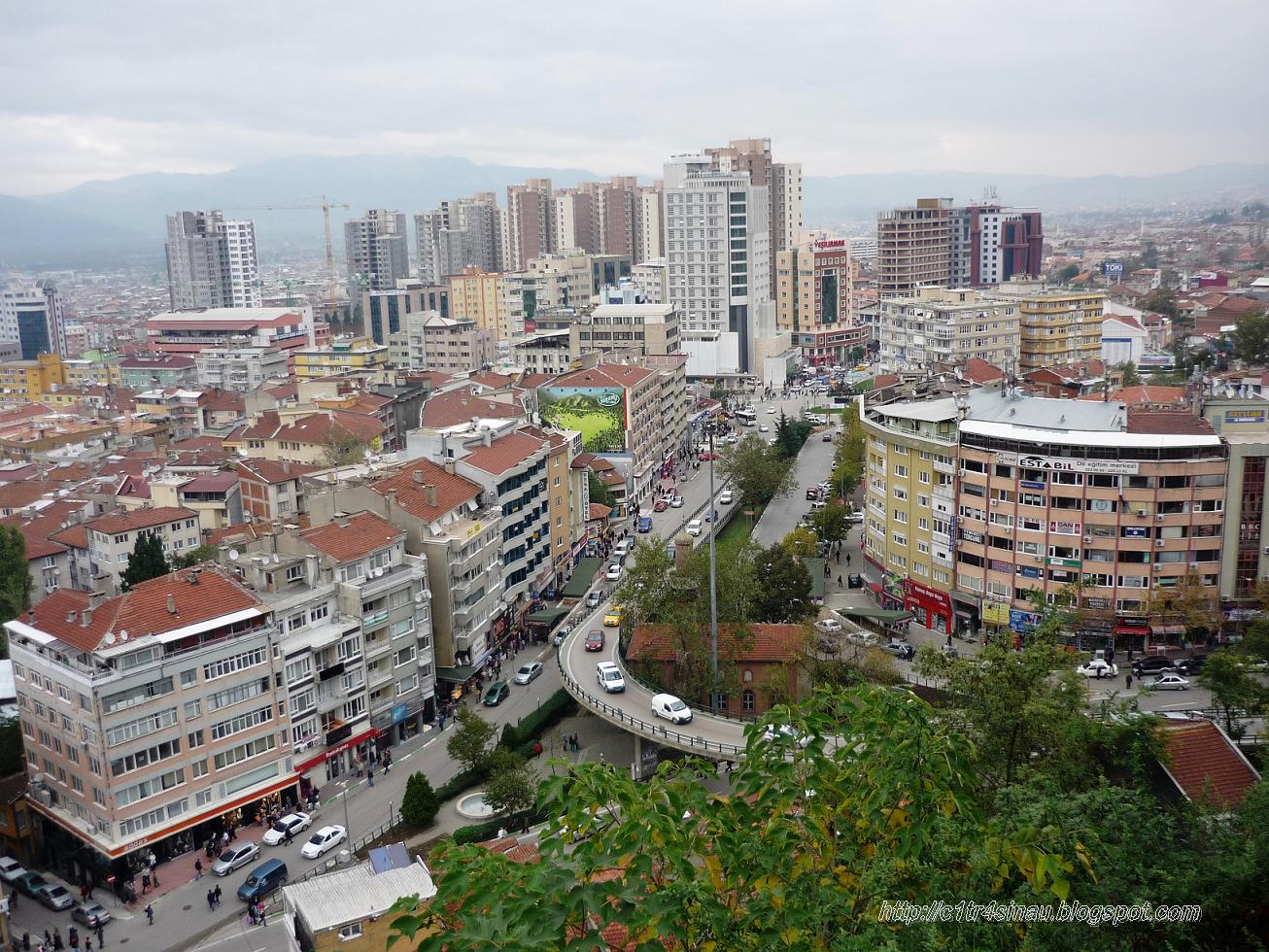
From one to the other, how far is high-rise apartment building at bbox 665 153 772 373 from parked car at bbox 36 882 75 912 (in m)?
52.7

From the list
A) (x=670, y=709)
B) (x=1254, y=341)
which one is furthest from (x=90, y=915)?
(x=1254, y=341)

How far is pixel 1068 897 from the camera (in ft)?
27.9

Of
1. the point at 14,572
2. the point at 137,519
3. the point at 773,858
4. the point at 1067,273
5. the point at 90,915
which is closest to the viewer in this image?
the point at 773,858

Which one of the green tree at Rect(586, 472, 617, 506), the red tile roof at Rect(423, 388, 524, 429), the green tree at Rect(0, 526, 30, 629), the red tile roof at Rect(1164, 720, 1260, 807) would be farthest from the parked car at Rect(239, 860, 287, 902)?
the green tree at Rect(586, 472, 617, 506)

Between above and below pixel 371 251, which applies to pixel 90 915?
below

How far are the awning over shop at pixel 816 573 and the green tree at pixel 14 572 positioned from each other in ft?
66.1

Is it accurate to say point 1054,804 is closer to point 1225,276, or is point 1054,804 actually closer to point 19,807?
point 19,807

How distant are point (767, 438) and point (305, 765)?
116ft

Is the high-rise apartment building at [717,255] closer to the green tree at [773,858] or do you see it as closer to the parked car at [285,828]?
the parked car at [285,828]

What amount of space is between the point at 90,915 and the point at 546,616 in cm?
1366

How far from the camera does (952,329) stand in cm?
5528

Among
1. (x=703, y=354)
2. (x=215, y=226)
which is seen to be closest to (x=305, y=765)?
(x=703, y=354)

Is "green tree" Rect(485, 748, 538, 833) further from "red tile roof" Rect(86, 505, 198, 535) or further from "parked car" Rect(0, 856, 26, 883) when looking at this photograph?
"red tile roof" Rect(86, 505, 198, 535)

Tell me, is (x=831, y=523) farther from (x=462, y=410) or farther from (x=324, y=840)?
(x=324, y=840)
